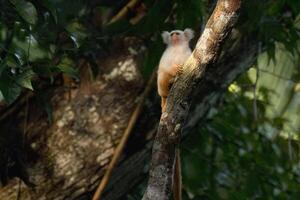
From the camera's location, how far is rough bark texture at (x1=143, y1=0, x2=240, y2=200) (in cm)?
190

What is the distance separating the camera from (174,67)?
2334 millimetres

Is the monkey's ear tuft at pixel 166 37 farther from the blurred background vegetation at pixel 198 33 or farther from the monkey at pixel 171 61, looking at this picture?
the blurred background vegetation at pixel 198 33

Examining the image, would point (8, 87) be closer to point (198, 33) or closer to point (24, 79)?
point (24, 79)

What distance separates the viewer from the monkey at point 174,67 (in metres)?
2.34

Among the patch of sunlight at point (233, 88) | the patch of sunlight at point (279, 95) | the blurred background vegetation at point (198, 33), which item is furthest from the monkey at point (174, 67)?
the patch of sunlight at point (279, 95)

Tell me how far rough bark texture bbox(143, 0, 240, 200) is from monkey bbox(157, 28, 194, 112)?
0.83 feet

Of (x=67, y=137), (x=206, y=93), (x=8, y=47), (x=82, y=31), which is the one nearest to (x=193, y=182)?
(x=206, y=93)

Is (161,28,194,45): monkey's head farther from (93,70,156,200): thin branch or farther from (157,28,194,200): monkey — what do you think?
(93,70,156,200): thin branch

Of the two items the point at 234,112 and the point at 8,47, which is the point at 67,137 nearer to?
the point at 8,47

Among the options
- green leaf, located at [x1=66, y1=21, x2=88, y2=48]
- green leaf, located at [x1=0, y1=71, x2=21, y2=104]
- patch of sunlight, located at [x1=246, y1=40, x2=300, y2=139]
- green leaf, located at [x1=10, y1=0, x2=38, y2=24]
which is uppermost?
green leaf, located at [x1=10, y1=0, x2=38, y2=24]

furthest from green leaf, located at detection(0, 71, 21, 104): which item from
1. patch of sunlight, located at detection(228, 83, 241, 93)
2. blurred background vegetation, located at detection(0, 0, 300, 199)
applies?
patch of sunlight, located at detection(228, 83, 241, 93)

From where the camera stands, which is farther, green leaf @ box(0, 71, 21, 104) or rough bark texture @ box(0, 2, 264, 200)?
rough bark texture @ box(0, 2, 264, 200)

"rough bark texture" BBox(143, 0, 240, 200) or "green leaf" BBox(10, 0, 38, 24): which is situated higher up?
"green leaf" BBox(10, 0, 38, 24)

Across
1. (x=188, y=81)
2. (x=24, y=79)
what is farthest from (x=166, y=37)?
(x=188, y=81)
